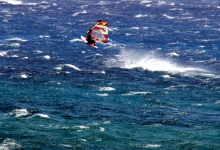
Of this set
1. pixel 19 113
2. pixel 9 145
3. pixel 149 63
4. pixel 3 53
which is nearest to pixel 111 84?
pixel 149 63

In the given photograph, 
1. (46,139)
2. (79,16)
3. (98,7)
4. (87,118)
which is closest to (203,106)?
(87,118)

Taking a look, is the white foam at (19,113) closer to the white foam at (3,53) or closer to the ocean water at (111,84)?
the ocean water at (111,84)

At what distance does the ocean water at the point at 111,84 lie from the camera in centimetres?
6134

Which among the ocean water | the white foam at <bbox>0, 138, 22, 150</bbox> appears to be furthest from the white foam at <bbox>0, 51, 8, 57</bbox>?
the white foam at <bbox>0, 138, 22, 150</bbox>

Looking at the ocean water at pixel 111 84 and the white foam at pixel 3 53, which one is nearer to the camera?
the ocean water at pixel 111 84

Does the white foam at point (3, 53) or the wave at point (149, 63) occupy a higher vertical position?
the white foam at point (3, 53)

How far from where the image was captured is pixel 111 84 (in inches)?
3438

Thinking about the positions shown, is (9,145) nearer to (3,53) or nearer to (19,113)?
(19,113)

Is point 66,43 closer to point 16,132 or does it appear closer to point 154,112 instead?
point 154,112

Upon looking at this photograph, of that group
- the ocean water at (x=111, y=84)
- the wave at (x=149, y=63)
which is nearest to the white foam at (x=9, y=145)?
the ocean water at (x=111, y=84)

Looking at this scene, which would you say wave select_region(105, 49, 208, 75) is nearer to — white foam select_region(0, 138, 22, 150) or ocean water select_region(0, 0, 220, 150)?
ocean water select_region(0, 0, 220, 150)

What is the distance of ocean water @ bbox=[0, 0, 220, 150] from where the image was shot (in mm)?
61344

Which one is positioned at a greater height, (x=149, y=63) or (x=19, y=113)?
(x=19, y=113)

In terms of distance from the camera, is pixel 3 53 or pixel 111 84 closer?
pixel 111 84
